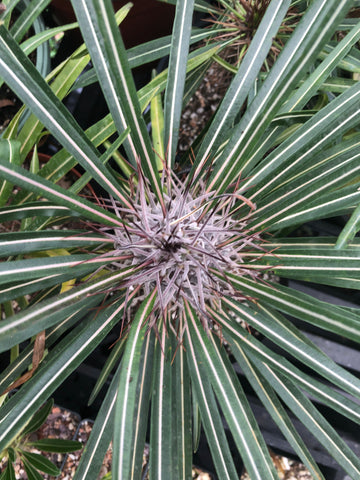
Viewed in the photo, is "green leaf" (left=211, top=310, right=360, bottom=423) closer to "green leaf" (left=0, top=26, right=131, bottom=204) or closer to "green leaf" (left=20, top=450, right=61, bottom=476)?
"green leaf" (left=0, top=26, right=131, bottom=204)

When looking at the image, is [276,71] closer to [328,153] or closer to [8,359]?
[328,153]

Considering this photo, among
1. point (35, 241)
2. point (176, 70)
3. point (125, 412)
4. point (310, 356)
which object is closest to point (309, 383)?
point (310, 356)

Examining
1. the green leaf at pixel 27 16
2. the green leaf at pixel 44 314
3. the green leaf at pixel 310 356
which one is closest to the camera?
the green leaf at pixel 44 314

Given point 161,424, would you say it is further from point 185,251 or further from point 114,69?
point 114,69

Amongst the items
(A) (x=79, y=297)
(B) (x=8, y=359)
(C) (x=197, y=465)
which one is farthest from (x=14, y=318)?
(C) (x=197, y=465)

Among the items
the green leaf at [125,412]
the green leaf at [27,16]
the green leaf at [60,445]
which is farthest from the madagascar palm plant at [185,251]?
the green leaf at [60,445]

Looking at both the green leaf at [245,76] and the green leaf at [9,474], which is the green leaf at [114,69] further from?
the green leaf at [9,474]
